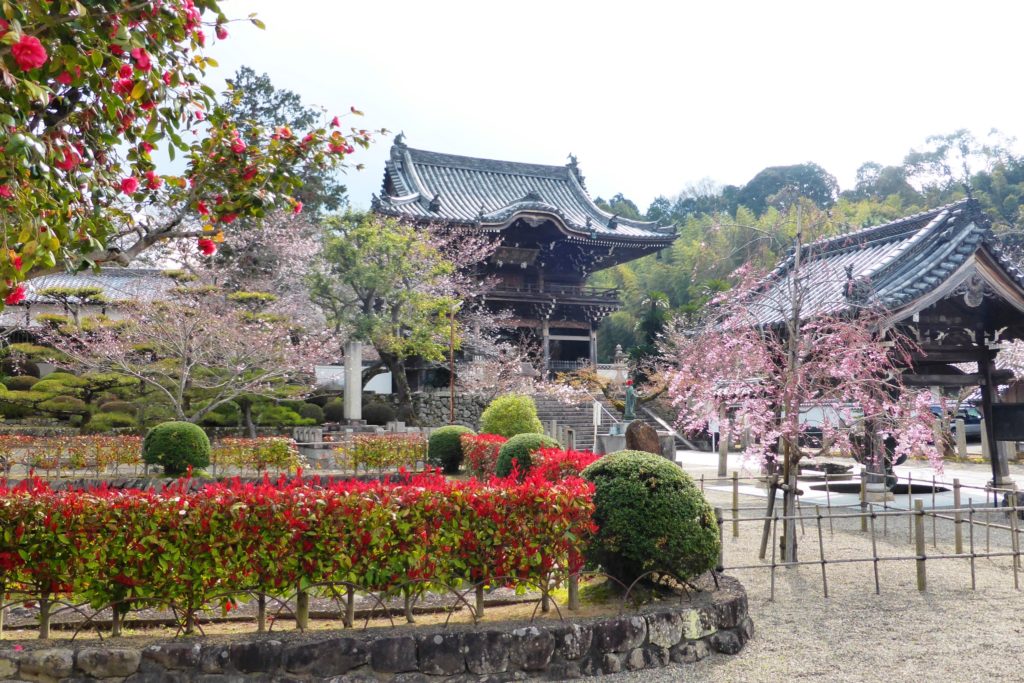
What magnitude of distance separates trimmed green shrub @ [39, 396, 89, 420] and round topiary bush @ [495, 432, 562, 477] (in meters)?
14.8

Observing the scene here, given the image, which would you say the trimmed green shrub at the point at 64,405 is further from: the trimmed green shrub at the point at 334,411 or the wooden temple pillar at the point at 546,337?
the wooden temple pillar at the point at 546,337

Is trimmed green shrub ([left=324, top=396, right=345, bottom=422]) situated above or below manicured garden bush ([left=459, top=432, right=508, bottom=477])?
above

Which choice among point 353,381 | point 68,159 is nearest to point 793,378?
point 68,159

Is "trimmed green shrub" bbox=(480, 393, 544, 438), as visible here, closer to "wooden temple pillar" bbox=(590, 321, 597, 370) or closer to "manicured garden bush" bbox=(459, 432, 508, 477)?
"manicured garden bush" bbox=(459, 432, 508, 477)

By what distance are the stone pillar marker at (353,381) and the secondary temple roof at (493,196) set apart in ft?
21.9

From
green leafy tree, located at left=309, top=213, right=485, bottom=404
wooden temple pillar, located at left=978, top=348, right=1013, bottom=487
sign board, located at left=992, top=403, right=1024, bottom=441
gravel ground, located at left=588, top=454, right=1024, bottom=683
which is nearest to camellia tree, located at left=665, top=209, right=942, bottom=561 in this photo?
gravel ground, located at left=588, top=454, right=1024, bottom=683

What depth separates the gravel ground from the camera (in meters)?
5.33

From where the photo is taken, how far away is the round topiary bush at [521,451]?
1120cm

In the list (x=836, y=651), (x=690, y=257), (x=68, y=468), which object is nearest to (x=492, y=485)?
(x=836, y=651)

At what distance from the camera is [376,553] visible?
5363 mm

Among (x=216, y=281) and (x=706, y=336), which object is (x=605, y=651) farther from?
(x=216, y=281)

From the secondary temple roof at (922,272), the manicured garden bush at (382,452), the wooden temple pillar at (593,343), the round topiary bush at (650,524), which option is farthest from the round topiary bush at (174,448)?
the wooden temple pillar at (593,343)

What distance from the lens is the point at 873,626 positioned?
6312 mm

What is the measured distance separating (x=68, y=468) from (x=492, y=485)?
47.6 feet
